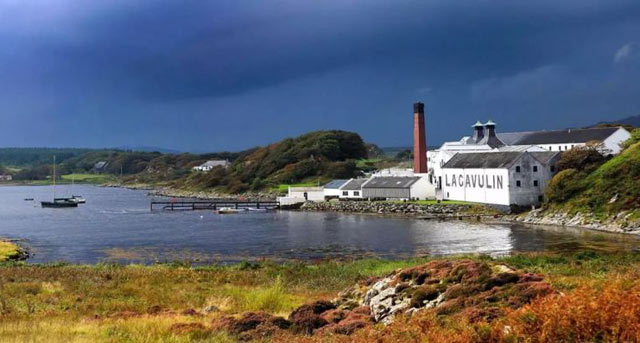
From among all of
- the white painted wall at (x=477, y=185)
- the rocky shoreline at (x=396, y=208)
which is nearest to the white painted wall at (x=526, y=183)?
the white painted wall at (x=477, y=185)

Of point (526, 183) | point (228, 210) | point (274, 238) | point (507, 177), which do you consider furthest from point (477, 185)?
point (228, 210)

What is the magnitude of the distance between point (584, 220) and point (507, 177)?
12.1 meters

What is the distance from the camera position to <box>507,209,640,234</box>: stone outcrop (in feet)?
161

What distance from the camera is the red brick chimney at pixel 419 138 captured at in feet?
284

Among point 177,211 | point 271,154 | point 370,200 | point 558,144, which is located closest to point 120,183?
point 271,154

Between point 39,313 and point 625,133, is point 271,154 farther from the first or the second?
point 39,313

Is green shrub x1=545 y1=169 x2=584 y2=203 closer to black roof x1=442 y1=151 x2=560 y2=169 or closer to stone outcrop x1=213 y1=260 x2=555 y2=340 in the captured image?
black roof x1=442 y1=151 x2=560 y2=169

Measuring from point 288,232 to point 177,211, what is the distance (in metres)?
34.9

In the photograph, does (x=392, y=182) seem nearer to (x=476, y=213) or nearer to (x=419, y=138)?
(x=419, y=138)

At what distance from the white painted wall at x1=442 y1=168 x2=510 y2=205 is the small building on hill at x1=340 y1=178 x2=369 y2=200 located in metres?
13.4

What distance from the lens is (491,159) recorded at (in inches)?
2763

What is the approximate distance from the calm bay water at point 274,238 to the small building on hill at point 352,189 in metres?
14.7

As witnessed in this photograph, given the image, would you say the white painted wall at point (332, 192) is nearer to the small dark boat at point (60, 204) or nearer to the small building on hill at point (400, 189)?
the small building on hill at point (400, 189)

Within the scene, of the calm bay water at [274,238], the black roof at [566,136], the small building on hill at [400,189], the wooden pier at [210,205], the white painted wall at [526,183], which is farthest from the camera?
the wooden pier at [210,205]
